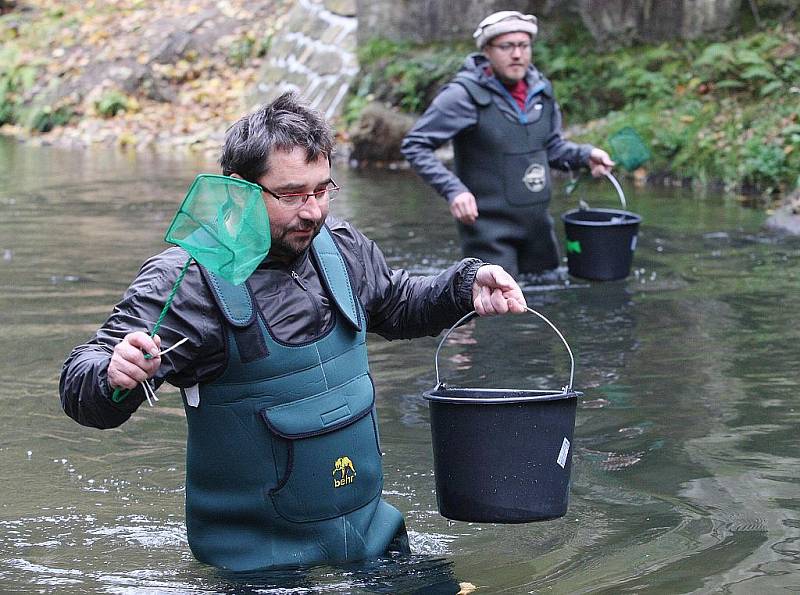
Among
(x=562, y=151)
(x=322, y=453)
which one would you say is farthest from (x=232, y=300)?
(x=562, y=151)

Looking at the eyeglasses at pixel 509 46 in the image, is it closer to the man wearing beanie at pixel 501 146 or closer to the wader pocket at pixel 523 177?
the man wearing beanie at pixel 501 146

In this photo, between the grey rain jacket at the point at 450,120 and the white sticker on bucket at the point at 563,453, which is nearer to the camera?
the white sticker on bucket at the point at 563,453

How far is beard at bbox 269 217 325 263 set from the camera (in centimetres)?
369

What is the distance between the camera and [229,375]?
3.70 metres

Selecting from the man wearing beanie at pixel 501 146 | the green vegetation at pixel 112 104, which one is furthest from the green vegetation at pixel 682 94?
the green vegetation at pixel 112 104

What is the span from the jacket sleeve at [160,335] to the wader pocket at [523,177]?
4.92 m

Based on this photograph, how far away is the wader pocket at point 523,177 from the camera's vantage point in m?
8.41

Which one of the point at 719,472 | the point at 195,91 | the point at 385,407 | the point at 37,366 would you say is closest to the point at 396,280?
the point at 719,472

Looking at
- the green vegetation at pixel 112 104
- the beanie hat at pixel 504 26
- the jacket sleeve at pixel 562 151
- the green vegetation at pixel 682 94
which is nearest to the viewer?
the beanie hat at pixel 504 26

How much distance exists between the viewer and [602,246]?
8195mm

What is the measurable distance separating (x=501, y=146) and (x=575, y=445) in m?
3.06

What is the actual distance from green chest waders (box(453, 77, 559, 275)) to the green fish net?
5.02 metres

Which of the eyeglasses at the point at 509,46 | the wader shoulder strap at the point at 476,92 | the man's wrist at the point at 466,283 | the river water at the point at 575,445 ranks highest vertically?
the eyeglasses at the point at 509,46

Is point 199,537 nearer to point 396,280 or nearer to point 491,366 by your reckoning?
point 396,280
